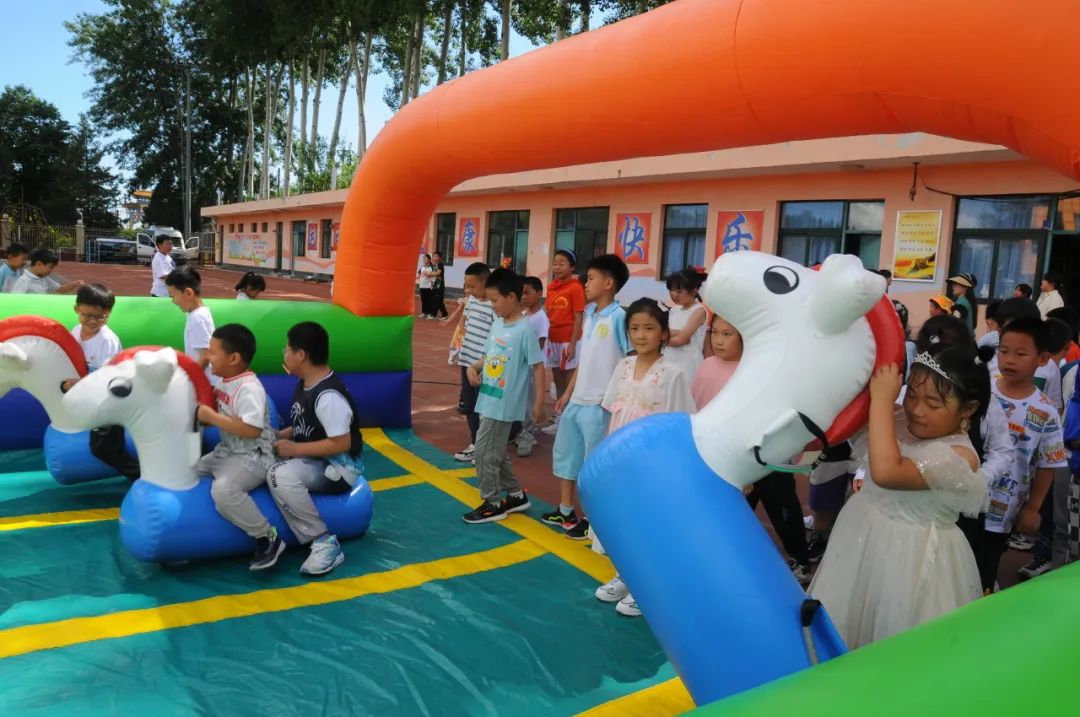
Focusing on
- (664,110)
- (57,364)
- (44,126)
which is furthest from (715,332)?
(44,126)

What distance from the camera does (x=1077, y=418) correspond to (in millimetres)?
3225

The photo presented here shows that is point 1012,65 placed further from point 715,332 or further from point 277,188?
point 277,188

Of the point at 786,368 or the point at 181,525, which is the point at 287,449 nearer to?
the point at 181,525

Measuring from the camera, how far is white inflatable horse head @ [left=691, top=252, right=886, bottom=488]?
1.89 meters

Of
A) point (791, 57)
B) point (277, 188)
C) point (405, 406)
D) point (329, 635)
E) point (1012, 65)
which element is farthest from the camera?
point (277, 188)

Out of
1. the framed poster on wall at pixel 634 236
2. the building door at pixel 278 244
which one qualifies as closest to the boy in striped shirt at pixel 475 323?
the framed poster on wall at pixel 634 236

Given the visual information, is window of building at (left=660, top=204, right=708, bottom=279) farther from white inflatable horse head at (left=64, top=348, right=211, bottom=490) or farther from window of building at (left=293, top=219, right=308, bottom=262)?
window of building at (left=293, top=219, right=308, bottom=262)

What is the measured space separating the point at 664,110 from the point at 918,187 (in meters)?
9.42

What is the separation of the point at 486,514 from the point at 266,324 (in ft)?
7.91

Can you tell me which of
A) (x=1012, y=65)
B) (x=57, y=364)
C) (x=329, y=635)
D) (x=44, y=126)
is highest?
(x=44, y=126)

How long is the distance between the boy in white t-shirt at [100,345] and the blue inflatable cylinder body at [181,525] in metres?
0.94

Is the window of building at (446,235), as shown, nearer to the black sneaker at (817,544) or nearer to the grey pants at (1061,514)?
the black sneaker at (817,544)

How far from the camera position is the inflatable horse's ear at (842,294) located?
1.82 m

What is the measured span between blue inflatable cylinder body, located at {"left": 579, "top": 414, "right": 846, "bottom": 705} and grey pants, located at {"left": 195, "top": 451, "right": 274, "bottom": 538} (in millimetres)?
2146
